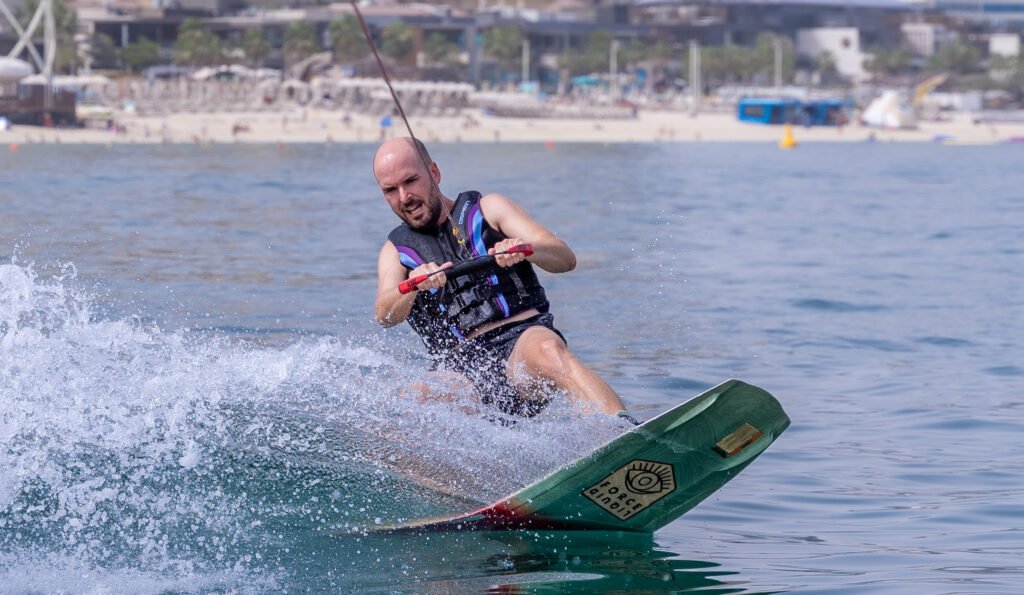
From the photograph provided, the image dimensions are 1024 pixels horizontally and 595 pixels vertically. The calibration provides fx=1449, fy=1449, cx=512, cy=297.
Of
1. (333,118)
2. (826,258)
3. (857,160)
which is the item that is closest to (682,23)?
(333,118)

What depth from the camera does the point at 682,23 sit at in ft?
387

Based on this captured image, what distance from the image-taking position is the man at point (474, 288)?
20.0ft

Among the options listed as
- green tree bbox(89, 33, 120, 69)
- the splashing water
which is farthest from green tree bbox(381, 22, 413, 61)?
the splashing water

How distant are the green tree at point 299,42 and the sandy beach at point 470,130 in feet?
68.6

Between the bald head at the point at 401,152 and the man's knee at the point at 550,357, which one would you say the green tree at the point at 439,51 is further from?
→ the man's knee at the point at 550,357

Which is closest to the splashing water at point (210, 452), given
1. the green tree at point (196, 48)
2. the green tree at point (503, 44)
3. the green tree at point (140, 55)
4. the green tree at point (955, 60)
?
the green tree at point (196, 48)

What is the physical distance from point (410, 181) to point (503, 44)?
329 feet

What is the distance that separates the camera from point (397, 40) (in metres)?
97.6

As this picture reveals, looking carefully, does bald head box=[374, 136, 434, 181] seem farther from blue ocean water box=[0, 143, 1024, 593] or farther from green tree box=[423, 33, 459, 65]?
green tree box=[423, 33, 459, 65]

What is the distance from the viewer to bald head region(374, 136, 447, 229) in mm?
6090

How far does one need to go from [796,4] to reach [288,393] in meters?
123

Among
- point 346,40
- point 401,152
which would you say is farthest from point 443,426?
point 346,40

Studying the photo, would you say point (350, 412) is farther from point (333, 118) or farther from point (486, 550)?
point (333, 118)

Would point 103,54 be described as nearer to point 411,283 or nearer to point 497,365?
point 497,365
